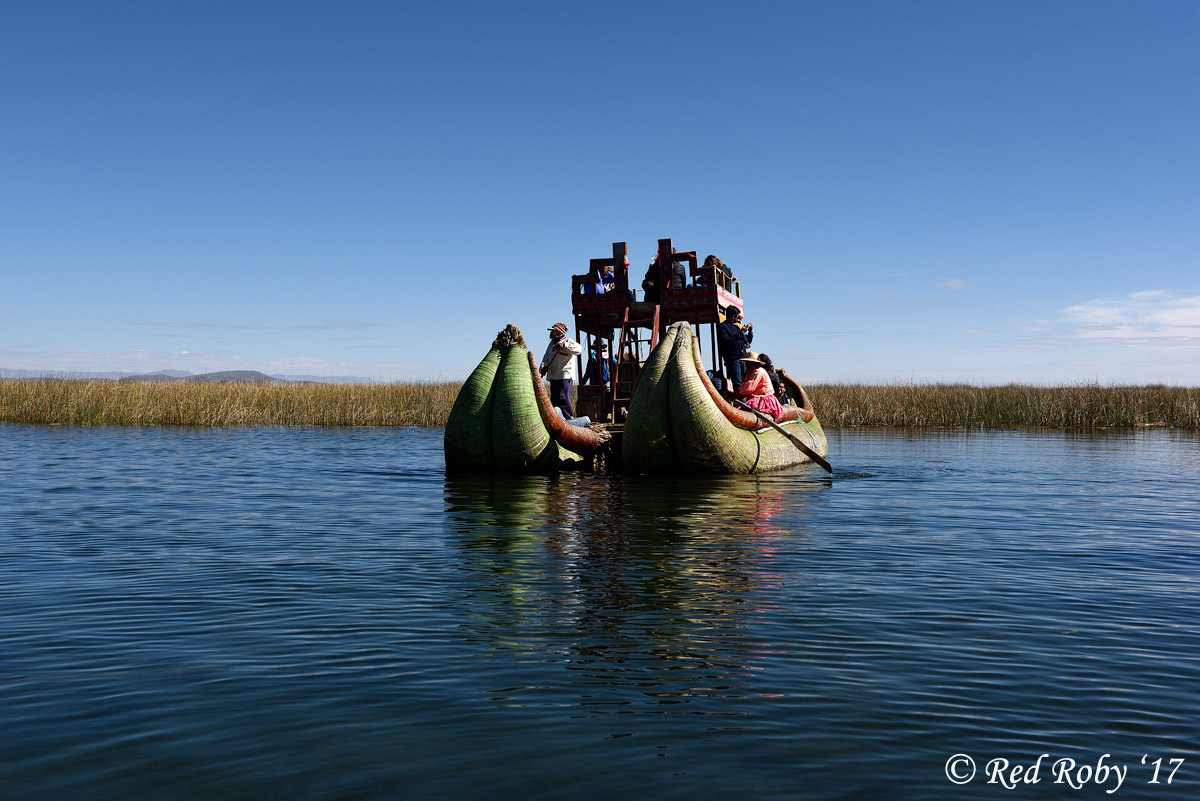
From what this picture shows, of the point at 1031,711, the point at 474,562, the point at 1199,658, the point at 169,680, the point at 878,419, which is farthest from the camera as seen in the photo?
the point at 878,419

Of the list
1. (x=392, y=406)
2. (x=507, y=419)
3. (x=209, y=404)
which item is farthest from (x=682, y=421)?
(x=209, y=404)

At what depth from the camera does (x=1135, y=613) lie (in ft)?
20.0

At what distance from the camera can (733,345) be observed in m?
16.5

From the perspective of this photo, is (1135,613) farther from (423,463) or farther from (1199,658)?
(423,463)

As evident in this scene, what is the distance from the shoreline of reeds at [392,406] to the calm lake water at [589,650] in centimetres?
1877

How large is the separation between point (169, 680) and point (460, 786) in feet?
6.56

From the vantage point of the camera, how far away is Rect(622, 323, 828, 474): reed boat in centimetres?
1398

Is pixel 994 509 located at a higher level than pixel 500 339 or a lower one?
lower

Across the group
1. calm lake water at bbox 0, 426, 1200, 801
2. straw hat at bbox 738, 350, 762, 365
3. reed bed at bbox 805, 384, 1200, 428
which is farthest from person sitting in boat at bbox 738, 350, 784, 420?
reed bed at bbox 805, 384, 1200, 428

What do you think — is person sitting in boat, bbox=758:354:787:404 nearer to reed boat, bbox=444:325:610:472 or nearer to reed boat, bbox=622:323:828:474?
reed boat, bbox=622:323:828:474

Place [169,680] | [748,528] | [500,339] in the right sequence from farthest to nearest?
[500,339], [748,528], [169,680]

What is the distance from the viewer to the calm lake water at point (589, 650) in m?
3.53

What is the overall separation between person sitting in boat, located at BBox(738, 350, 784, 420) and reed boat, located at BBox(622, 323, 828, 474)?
2.92 feet

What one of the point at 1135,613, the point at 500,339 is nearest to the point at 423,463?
the point at 500,339
